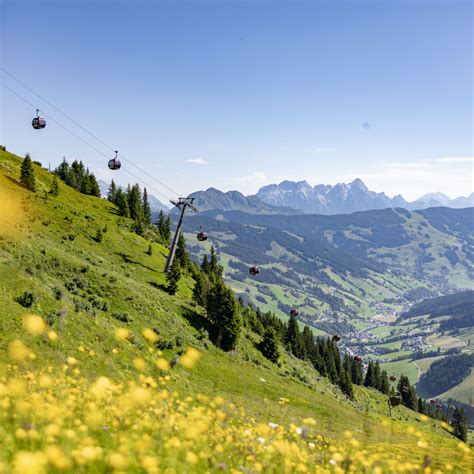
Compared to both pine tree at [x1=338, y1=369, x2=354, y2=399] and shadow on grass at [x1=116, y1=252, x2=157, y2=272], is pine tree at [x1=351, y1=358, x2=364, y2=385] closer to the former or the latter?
pine tree at [x1=338, y1=369, x2=354, y2=399]

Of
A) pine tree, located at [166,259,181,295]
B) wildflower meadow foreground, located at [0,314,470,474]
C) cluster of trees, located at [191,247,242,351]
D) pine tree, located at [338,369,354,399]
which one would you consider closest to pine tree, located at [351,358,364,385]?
pine tree, located at [338,369,354,399]

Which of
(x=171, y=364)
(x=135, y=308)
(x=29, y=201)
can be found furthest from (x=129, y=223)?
(x=171, y=364)

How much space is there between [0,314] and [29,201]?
173ft

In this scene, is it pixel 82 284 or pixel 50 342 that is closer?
pixel 50 342

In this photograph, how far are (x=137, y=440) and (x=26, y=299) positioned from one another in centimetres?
2001

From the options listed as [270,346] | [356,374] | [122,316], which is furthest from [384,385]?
[122,316]

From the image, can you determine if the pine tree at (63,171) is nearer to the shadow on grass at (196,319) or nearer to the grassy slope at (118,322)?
the grassy slope at (118,322)

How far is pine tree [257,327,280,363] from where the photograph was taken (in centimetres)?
5819

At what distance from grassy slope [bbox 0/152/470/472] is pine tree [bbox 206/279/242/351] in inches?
76.8

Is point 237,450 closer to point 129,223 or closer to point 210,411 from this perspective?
point 210,411

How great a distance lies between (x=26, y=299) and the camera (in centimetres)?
2370

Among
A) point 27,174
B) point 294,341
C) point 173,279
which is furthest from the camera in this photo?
point 294,341

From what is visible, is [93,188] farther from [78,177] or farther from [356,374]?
[356,374]

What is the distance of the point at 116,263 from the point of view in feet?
197
